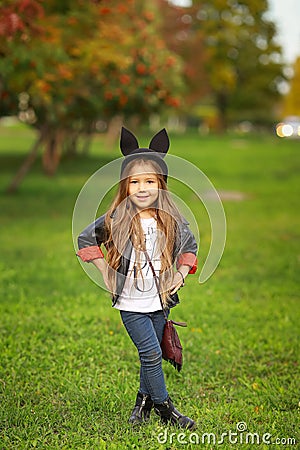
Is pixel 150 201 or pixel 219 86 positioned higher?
pixel 219 86

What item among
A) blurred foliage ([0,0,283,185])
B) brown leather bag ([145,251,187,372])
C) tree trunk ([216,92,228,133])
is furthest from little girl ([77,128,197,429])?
tree trunk ([216,92,228,133])

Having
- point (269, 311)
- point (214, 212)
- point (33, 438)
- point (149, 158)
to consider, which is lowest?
point (33, 438)

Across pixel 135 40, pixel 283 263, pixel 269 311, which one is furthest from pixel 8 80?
pixel 269 311

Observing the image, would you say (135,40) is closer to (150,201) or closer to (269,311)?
(269,311)

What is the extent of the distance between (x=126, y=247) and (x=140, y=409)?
930mm

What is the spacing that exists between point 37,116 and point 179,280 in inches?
554

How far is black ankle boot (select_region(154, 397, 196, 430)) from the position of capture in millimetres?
3943

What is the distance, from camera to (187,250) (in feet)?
12.3

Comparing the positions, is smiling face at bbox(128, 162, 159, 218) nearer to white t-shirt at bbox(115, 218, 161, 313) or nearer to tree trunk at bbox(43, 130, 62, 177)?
white t-shirt at bbox(115, 218, 161, 313)

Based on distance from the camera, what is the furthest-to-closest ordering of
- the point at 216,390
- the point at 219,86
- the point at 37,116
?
the point at 219,86
the point at 37,116
the point at 216,390

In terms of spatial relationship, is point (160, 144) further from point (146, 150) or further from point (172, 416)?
point (172, 416)

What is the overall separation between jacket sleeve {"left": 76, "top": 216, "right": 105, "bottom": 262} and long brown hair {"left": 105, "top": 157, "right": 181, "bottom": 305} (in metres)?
0.05

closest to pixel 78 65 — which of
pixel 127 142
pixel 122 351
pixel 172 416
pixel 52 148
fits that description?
pixel 122 351

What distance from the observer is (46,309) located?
6.53m
